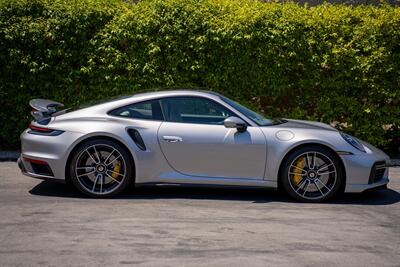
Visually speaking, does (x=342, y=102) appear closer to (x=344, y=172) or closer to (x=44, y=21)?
(x=344, y=172)

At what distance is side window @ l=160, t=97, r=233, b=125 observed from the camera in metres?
8.88

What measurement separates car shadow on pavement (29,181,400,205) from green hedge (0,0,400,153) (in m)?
2.69

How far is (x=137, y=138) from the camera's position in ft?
28.6

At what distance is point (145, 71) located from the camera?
39.1 feet

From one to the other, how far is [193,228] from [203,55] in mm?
5052

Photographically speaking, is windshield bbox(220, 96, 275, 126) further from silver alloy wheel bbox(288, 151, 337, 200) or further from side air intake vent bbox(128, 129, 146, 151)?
side air intake vent bbox(128, 129, 146, 151)

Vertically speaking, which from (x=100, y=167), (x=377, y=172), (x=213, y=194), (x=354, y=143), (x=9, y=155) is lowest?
(x=9, y=155)

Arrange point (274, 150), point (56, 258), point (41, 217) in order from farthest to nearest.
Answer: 1. point (274, 150)
2. point (41, 217)
3. point (56, 258)

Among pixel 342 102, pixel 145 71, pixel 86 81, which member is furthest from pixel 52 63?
pixel 342 102

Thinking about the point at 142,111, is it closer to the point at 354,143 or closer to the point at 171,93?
the point at 171,93

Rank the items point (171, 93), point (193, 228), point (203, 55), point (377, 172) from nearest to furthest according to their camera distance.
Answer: point (193, 228) → point (377, 172) → point (171, 93) → point (203, 55)

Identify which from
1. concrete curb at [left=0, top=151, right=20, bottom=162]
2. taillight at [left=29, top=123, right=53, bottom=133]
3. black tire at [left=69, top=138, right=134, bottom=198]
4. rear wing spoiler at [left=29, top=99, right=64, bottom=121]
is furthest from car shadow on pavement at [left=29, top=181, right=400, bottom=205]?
concrete curb at [left=0, top=151, right=20, bottom=162]

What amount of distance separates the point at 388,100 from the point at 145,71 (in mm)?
3795

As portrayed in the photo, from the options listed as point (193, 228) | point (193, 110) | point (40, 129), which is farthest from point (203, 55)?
point (193, 228)
